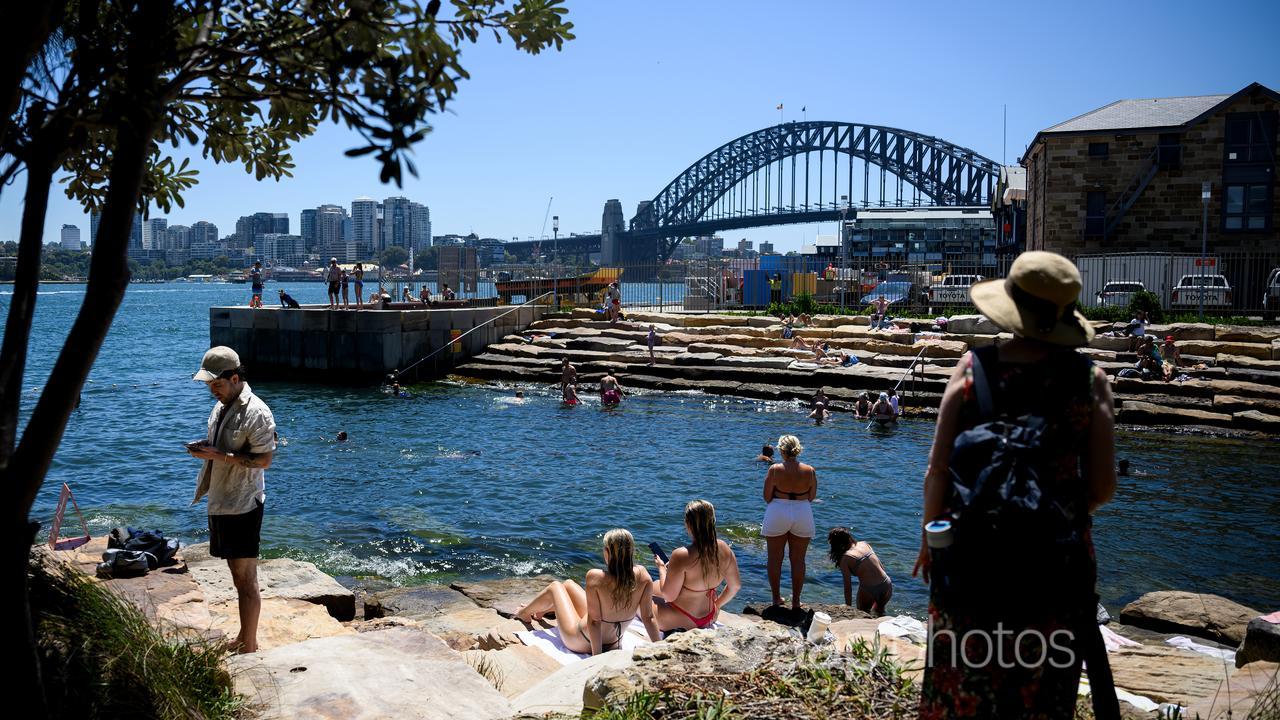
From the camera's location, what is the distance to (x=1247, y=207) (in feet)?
105

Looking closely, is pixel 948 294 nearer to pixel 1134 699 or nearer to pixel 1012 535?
pixel 1134 699

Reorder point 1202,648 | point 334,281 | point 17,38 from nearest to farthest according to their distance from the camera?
point 17,38 → point 1202,648 → point 334,281

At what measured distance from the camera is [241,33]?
3684 millimetres

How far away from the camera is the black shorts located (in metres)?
5.43

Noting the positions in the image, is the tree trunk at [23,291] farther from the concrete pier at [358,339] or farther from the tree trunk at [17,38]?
the concrete pier at [358,339]

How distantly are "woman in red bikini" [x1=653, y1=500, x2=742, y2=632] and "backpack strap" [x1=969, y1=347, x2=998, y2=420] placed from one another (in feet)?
13.3

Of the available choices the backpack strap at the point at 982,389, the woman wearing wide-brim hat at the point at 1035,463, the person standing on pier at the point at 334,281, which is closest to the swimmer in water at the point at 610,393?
the person standing on pier at the point at 334,281

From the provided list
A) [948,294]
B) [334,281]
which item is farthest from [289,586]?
[948,294]

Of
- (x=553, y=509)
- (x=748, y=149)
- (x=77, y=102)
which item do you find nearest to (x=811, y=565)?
(x=553, y=509)

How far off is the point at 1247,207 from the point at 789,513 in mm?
30673

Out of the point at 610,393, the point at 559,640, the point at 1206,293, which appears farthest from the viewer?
the point at 1206,293

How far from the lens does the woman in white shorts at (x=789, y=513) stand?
27.3ft

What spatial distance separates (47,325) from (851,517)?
3527 inches

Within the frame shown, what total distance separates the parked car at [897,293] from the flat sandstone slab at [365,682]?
1099 inches
